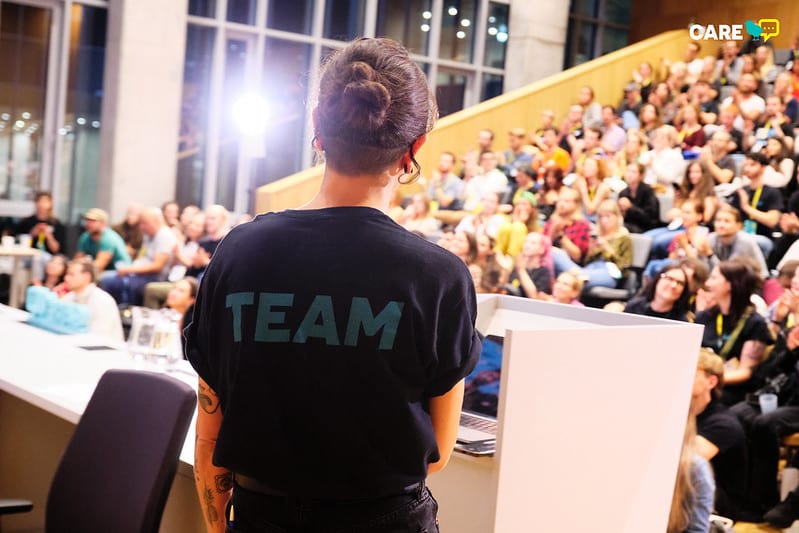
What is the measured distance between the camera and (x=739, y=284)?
15.9 feet

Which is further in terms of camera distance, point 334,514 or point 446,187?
point 446,187

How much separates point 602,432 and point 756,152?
18.5ft

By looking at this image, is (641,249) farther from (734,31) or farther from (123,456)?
(123,456)

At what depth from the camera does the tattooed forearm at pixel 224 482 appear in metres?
1.46

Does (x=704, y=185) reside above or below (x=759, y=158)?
below

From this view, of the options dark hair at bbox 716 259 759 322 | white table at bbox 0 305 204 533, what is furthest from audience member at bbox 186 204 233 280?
dark hair at bbox 716 259 759 322

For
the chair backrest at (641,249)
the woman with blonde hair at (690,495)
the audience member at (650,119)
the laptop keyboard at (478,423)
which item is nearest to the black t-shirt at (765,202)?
the chair backrest at (641,249)

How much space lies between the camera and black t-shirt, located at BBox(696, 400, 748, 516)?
393cm

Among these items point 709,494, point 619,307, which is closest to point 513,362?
point 709,494

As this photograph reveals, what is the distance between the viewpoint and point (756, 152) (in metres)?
6.91

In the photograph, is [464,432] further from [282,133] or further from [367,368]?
[282,133]

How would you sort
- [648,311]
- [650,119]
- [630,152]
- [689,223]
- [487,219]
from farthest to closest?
[650,119]
[630,152]
[487,219]
[689,223]
[648,311]

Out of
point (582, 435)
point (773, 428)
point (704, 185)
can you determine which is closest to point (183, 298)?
point (773, 428)

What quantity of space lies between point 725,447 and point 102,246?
5.61m
